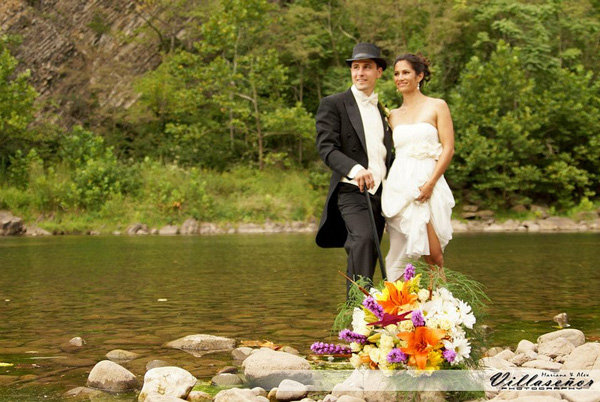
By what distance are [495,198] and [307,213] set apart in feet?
26.8

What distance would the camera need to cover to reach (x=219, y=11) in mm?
32094

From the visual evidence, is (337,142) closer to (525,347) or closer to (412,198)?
(412,198)

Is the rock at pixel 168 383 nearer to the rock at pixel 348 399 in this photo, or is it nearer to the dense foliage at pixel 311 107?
the rock at pixel 348 399

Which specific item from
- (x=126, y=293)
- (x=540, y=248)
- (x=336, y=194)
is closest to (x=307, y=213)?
(x=540, y=248)

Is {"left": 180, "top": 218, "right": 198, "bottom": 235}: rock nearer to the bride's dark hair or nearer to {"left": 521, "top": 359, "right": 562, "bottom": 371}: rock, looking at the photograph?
the bride's dark hair

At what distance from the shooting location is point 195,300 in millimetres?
8812

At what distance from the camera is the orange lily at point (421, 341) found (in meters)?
3.84

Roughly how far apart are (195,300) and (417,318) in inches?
207

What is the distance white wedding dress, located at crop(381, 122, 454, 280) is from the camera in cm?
553

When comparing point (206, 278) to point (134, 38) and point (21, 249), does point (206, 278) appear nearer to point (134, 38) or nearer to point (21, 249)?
point (21, 249)

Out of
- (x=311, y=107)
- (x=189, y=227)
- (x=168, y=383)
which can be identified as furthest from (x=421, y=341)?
(x=311, y=107)

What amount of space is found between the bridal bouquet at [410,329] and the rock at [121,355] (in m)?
1.92

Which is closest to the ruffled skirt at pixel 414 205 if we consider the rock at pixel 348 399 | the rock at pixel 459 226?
the rock at pixel 348 399

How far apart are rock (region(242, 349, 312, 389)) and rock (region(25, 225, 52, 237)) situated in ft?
75.9
